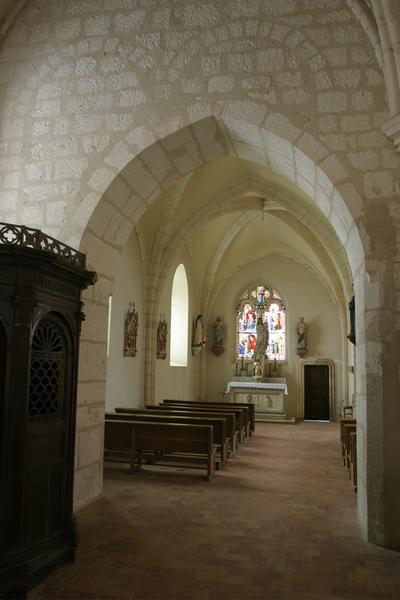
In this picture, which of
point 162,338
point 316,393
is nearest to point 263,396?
point 316,393

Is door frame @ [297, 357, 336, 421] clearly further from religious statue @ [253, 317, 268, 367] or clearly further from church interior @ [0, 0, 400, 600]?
church interior @ [0, 0, 400, 600]

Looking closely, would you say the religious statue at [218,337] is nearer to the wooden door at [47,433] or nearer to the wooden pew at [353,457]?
the wooden pew at [353,457]

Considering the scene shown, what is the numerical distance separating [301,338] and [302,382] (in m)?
1.47

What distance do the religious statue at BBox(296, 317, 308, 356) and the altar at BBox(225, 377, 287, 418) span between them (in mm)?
2213

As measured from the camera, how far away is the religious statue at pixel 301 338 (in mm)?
17156

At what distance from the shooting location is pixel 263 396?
50.6 feet

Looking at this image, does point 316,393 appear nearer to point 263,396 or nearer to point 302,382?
point 302,382

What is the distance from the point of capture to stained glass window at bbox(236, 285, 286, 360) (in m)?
17.8

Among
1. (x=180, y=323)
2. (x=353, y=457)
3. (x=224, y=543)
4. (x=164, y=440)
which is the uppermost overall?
(x=180, y=323)

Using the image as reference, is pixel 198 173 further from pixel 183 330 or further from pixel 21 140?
pixel 183 330

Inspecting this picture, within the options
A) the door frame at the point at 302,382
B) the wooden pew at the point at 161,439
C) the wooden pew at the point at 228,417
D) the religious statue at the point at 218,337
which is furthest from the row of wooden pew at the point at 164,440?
the religious statue at the point at 218,337

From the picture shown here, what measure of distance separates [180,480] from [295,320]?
1160cm

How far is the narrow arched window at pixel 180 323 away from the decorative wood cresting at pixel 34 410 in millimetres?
11268

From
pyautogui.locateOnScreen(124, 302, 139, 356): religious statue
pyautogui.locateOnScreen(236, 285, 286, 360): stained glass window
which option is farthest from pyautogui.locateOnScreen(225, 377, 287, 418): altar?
pyautogui.locateOnScreen(124, 302, 139, 356): religious statue
